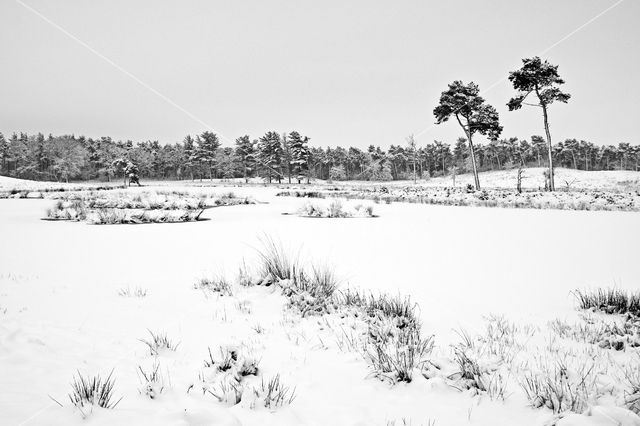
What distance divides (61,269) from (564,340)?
868cm

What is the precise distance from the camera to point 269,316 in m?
4.37

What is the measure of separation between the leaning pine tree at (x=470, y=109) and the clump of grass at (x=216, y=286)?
29624 millimetres

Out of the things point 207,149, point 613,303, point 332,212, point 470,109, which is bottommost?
point 613,303

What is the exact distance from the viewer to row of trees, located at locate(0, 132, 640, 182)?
76.1 meters

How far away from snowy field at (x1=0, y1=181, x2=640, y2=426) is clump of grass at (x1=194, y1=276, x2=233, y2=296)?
0.14 metres

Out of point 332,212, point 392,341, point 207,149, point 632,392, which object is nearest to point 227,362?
point 392,341

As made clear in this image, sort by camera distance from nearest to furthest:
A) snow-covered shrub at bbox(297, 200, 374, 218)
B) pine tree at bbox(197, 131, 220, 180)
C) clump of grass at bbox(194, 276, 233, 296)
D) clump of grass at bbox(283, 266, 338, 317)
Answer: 1. clump of grass at bbox(283, 266, 338, 317)
2. clump of grass at bbox(194, 276, 233, 296)
3. snow-covered shrub at bbox(297, 200, 374, 218)
4. pine tree at bbox(197, 131, 220, 180)

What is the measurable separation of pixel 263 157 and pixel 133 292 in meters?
71.8

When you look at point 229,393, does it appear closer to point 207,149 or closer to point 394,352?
point 394,352

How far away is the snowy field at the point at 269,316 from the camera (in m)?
2.27

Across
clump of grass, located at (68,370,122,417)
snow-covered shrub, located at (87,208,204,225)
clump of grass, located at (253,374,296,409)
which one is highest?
snow-covered shrub, located at (87,208,204,225)

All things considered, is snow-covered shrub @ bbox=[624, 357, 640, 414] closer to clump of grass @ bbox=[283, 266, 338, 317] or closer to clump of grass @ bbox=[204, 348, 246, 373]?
clump of grass @ bbox=[204, 348, 246, 373]

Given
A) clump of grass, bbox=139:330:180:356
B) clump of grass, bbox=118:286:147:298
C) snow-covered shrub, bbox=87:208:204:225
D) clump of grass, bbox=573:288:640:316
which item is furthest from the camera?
snow-covered shrub, bbox=87:208:204:225

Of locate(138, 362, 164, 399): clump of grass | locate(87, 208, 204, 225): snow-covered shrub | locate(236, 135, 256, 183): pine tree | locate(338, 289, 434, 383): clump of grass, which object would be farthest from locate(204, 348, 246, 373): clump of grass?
locate(236, 135, 256, 183): pine tree
